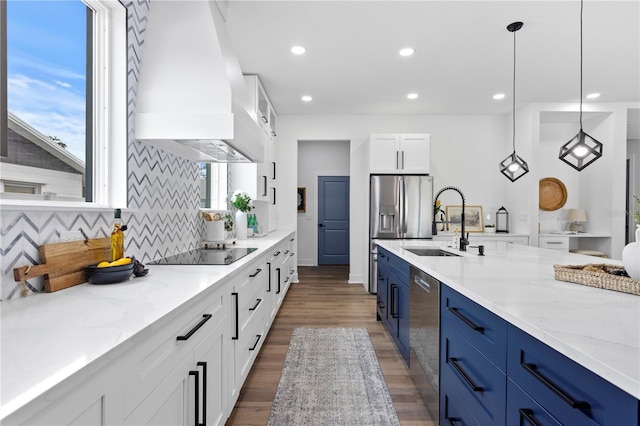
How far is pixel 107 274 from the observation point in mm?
1381

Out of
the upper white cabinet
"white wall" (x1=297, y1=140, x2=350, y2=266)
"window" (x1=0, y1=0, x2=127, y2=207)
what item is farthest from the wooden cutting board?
"white wall" (x1=297, y1=140, x2=350, y2=266)

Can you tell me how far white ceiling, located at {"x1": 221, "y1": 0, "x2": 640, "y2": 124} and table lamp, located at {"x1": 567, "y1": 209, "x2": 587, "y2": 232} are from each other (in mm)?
1662

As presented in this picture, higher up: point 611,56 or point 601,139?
point 611,56

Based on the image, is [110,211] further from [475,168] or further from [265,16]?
[475,168]

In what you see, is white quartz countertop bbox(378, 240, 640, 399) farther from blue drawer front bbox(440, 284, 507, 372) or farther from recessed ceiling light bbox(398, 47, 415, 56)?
recessed ceiling light bbox(398, 47, 415, 56)

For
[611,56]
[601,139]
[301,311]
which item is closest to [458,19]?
[611,56]

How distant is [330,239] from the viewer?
289 inches

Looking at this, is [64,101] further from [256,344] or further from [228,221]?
[228,221]

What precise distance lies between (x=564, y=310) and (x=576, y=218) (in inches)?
207

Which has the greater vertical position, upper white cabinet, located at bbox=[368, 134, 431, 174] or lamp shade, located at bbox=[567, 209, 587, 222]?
upper white cabinet, located at bbox=[368, 134, 431, 174]

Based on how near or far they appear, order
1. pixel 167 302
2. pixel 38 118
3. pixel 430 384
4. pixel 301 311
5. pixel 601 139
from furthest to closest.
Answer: pixel 601 139, pixel 301 311, pixel 430 384, pixel 38 118, pixel 167 302

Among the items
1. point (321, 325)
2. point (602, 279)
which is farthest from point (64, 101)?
point (321, 325)

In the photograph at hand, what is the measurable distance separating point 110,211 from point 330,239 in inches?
230

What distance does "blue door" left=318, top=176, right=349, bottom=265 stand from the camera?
7.30 meters
